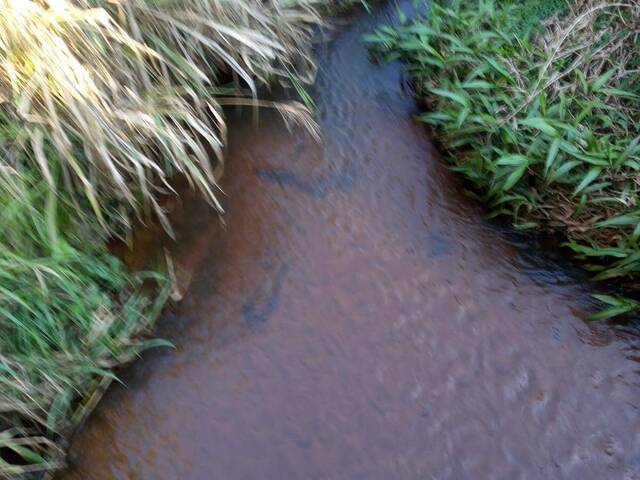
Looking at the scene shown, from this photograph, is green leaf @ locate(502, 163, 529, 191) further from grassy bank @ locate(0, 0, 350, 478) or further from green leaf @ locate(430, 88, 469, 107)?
grassy bank @ locate(0, 0, 350, 478)

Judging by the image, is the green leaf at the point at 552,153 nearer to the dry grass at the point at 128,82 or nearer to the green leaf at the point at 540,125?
the green leaf at the point at 540,125

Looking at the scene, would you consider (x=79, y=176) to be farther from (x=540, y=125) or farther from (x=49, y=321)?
(x=540, y=125)

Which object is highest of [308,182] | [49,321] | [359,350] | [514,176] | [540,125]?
[540,125]

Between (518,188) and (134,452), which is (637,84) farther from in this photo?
(134,452)

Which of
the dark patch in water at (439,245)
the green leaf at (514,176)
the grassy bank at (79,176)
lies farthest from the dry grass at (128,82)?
the green leaf at (514,176)

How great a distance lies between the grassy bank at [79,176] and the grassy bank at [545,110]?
857 mm

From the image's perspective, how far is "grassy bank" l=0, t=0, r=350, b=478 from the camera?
1.73 meters

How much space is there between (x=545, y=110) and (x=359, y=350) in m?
1.09

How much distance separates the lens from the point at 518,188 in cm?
229

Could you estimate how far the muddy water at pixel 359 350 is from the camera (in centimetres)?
180

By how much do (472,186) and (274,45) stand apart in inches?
34.5

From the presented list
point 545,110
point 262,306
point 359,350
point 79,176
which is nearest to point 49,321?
point 79,176

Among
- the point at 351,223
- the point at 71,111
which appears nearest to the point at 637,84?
the point at 351,223

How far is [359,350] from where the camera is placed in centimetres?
197
